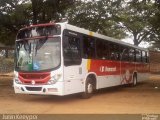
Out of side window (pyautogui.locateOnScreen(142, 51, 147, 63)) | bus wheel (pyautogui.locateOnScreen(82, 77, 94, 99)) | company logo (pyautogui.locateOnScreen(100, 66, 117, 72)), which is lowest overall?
bus wheel (pyautogui.locateOnScreen(82, 77, 94, 99))

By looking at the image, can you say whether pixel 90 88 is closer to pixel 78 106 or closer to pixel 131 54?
pixel 78 106

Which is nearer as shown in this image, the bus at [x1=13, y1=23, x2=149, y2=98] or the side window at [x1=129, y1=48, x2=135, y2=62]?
the bus at [x1=13, y1=23, x2=149, y2=98]

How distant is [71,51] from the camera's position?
1405 cm

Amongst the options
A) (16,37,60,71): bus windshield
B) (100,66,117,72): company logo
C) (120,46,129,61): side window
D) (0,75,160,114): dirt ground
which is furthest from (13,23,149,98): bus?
(120,46,129,61): side window

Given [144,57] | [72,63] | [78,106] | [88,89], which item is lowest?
[78,106]

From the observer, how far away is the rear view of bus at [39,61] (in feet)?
43.3

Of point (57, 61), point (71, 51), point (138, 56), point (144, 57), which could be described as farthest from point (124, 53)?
point (57, 61)

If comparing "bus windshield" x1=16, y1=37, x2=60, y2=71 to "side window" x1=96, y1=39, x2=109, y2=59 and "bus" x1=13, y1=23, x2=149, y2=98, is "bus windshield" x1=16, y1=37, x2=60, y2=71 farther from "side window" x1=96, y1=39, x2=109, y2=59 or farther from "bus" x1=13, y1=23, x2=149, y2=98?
"side window" x1=96, y1=39, x2=109, y2=59

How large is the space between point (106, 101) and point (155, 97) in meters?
2.66

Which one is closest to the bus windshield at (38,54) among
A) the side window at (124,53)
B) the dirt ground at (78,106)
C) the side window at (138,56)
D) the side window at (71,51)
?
the side window at (71,51)

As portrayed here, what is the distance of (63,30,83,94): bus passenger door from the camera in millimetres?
13500

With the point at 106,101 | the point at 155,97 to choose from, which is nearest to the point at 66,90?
the point at 106,101

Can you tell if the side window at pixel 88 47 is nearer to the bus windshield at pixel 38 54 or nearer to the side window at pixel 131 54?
the bus windshield at pixel 38 54

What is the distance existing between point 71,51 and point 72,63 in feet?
1.63
